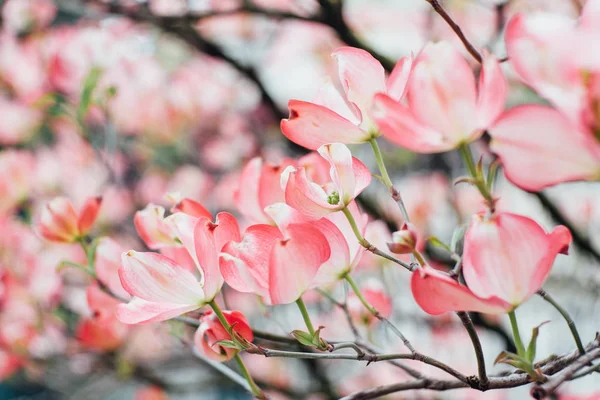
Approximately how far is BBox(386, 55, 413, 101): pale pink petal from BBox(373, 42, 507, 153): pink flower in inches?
1.6

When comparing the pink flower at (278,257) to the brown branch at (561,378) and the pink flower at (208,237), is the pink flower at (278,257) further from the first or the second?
the brown branch at (561,378)

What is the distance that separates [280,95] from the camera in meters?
2.47

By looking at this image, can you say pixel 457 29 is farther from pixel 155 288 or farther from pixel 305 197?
pixel 155 288

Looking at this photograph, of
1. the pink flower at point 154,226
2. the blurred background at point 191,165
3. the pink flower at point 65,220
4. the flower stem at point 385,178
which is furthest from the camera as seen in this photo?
the blurred background at point 191,165

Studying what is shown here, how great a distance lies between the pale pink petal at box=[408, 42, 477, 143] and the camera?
306mm

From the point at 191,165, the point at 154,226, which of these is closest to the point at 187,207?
the point at 154,226

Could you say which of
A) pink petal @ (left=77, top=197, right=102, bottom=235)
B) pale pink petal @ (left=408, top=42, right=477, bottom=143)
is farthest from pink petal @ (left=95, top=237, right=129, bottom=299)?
pale pink petal @ (left=408, top=42, right=477, bottom=143)

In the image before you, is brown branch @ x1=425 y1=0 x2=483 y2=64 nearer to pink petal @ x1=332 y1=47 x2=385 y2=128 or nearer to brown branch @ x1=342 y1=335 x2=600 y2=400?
pink petal @ x1=332 y1=47 x2=385 y2=128

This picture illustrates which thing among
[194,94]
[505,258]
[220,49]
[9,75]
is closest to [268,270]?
[505,258]

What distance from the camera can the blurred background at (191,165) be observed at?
1.10 metres

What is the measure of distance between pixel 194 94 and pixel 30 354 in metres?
1.17

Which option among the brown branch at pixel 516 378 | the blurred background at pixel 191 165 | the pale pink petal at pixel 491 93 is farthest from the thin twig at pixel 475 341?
the blurred background at pixel 191 165

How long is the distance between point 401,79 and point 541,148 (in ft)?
0.39

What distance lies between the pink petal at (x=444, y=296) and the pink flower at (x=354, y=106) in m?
0.11
